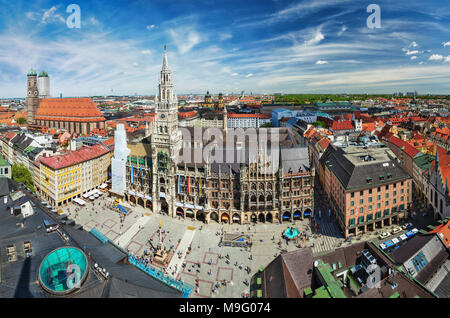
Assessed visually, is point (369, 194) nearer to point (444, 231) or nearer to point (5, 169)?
point (444, 231)

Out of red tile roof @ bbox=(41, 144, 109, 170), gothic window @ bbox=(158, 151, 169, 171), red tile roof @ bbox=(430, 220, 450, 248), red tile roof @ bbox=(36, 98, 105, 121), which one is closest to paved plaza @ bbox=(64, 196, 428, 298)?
gothic window @ bbox=(158, 151, 169, 171)

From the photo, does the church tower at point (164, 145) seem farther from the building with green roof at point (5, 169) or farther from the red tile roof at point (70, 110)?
the red tile roof at point (70, 110)

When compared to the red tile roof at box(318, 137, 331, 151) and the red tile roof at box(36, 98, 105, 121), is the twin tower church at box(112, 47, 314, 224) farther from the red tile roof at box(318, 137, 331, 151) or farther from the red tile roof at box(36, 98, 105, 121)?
the red tile roof at box(36, 98, 105, 121)

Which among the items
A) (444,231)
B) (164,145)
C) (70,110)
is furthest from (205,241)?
(70,110)

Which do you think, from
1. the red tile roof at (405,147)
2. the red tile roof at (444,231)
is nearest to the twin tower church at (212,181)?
the red tile roof at (444,231)

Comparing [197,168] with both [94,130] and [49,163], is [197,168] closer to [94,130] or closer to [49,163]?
[49,163]
